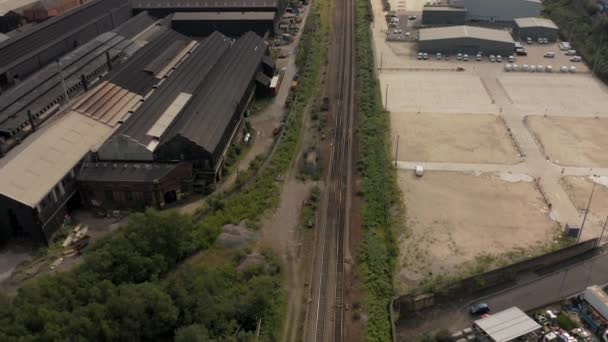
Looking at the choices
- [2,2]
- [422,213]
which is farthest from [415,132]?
[2,2]

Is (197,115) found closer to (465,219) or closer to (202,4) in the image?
(465,219)

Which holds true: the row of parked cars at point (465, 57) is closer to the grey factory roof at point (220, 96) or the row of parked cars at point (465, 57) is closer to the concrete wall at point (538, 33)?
the concrete wall at point (538, 33)

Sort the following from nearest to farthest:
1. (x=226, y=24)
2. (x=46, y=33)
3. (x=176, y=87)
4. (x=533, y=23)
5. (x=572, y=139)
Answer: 1. (x=572, y=139)
2. (x=176, y=87)
3. (x=46, y=33)
4. (x=226, y=24)
5. (x=533, y=23)

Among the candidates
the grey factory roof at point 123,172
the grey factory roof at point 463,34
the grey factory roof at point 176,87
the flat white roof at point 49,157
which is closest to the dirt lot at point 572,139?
the grey factory roof at point 463,34

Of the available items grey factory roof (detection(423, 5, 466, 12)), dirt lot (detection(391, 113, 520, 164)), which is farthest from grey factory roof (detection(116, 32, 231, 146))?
grey factory roof (detection(423, 5, 466, 12))

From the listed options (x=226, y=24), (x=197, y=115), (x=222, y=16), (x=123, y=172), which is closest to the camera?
(x=123, y=172)

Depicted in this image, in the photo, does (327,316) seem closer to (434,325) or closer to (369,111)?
(434,325)

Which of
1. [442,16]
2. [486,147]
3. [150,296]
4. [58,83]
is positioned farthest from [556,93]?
[58,83]
